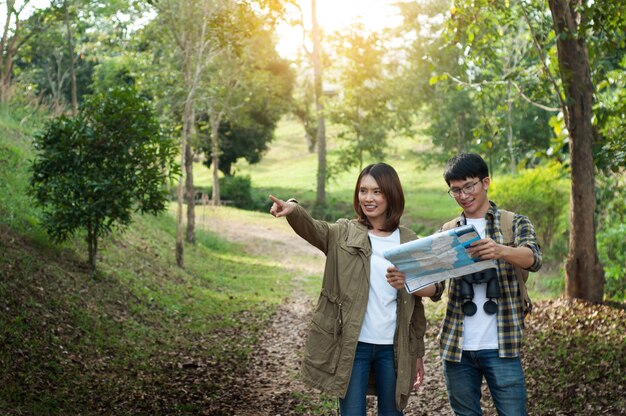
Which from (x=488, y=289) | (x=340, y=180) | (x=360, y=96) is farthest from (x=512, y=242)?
(x=340, y=180)

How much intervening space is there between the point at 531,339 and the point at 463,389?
622 centimetres

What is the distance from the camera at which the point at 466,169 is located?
439cm

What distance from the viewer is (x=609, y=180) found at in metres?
13.4

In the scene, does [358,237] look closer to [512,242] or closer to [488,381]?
[512,242]

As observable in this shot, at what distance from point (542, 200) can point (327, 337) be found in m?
14.8

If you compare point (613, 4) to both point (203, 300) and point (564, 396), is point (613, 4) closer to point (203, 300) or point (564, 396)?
point (564, 396)

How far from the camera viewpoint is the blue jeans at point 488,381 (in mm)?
4324

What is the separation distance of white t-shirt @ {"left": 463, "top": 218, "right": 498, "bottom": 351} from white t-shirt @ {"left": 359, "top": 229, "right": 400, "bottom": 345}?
40 cm

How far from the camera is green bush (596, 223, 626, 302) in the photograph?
13047 millimetres

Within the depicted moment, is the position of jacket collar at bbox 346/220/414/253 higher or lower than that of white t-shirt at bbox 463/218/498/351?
higher

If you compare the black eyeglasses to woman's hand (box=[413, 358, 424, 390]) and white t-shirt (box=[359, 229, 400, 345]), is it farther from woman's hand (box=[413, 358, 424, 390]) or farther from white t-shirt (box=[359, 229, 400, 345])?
woman's hand (box=[413, 358, 424, 390])

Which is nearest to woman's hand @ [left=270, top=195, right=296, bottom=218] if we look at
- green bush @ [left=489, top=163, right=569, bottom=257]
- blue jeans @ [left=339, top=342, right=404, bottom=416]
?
blue jeans @ [left=339, top=342, right=404, bottom=416]

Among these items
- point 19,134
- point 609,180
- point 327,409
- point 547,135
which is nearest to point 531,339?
point 327,409

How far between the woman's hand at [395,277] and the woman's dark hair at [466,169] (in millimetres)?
592
